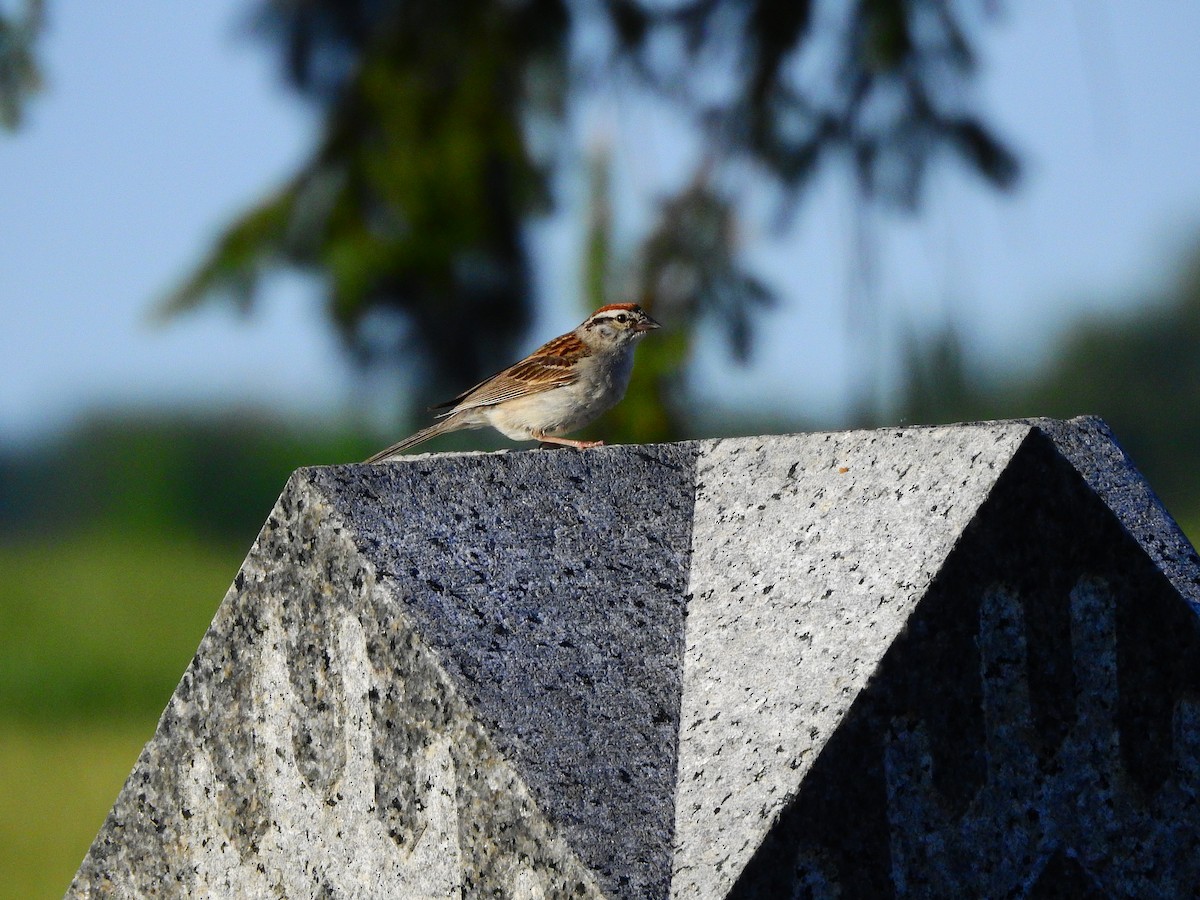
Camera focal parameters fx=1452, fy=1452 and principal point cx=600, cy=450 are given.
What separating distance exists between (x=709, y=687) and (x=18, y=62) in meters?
5.98

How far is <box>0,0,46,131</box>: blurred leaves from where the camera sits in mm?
7035

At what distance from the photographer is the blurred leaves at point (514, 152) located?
21.7 ft

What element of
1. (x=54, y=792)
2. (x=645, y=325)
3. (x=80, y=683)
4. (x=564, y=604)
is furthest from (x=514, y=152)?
(x=80, y=683)

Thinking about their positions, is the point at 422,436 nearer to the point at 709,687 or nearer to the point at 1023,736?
the point at 709,687

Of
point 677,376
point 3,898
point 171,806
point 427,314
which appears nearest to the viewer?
point 171,806

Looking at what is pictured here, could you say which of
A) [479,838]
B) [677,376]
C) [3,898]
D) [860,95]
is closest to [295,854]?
[479,838]

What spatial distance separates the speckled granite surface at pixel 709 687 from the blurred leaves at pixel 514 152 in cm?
405

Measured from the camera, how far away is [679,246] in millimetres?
6648

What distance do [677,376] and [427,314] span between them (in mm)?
1339

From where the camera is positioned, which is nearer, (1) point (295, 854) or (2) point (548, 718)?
(2) point (548, 718)

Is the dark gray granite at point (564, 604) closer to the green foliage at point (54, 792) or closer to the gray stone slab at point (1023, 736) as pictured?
the gray stone slab at point (1023, 736)

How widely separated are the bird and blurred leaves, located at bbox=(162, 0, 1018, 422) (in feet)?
6.10

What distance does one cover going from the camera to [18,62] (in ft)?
23.3

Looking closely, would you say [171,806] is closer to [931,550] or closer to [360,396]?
[931,550]
